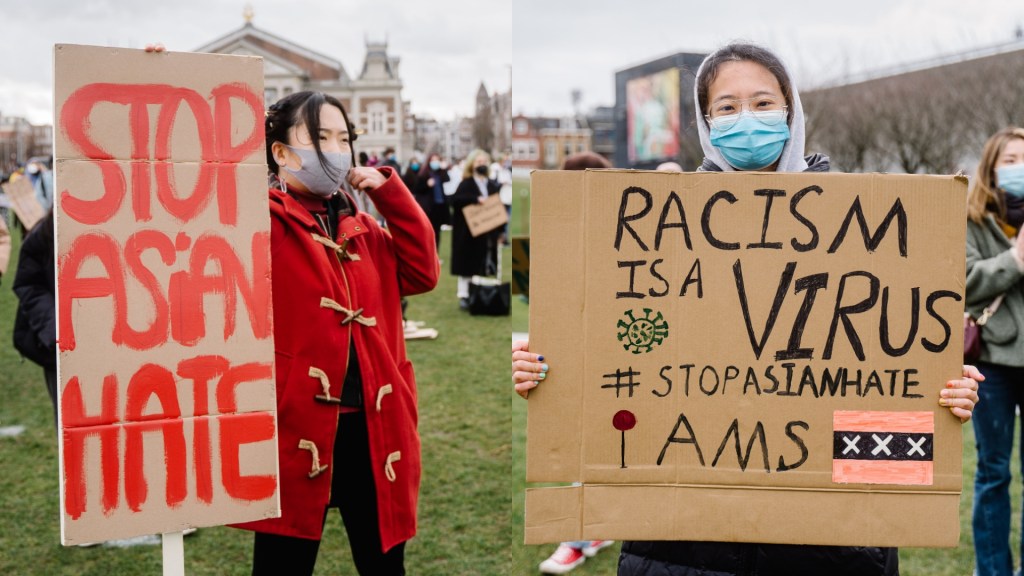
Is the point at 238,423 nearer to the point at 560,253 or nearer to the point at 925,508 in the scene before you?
the point at 560,253

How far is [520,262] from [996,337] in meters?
4.06

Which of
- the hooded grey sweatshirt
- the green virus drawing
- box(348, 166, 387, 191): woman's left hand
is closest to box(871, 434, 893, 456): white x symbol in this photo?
the green virus drawing

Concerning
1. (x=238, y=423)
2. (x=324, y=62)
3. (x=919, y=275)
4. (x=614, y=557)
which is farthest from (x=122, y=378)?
(x=324, y=62)

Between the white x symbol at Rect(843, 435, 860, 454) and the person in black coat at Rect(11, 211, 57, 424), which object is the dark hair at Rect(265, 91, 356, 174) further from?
the person in black coat at Rect(11, 211, 57, 424)

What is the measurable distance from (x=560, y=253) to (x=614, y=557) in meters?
2.95

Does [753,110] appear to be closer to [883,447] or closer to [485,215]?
[883,447]

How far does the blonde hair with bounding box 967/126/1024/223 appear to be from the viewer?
3.83 meters

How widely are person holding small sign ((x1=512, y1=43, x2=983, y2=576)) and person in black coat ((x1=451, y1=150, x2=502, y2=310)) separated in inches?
359

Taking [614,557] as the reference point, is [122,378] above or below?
above

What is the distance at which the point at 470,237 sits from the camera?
11.3 metres

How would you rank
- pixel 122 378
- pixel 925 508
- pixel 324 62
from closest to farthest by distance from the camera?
1. pixel 925 508
2. pixel 122 378
3. pixel 324 62

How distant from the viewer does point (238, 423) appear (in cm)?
225

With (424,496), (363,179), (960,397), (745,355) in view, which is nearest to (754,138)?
(745,355)

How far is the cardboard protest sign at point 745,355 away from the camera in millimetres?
Answer: 1934
